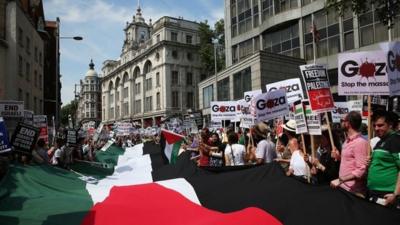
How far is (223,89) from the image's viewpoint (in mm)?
39875

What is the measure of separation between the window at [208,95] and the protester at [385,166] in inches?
1522

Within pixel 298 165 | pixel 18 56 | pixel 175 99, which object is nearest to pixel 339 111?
pixel 298 165

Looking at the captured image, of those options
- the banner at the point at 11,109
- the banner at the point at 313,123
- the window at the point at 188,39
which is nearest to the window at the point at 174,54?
the window at the point at 188,39

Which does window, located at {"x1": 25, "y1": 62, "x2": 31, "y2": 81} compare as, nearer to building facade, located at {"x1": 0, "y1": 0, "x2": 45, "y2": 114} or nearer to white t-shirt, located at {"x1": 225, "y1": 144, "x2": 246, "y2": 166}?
building facade, located at {"x1": 0, "y1": 0, "x2": 45, "y2": 114}

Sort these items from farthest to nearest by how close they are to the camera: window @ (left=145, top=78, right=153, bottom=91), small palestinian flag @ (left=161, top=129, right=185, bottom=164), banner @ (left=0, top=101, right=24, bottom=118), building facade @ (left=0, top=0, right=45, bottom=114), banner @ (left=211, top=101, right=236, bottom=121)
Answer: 1. window @ (left=145, top=78, right=153, bottom=91)
2. building facade @ (left=0, top=0, right=45, bottom=114)
3. banner @ (left=211, top=101, right=236, bottom=121)
4. banner @ (left=0, top=101, right=24, bottom=118)
5. small palestinian flag @ (left=161, top=129, right=185, bottom=164)

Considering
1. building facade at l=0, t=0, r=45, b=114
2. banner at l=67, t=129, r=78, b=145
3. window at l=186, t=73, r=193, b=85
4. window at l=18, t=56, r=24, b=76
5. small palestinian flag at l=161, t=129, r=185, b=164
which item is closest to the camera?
small palestinian flag at l=161, t=129, r=185, b=164

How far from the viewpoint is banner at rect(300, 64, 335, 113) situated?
7027 mm

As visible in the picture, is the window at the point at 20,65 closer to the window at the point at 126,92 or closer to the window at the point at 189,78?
the window at the point at 189,78

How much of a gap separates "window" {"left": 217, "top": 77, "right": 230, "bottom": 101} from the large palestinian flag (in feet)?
103

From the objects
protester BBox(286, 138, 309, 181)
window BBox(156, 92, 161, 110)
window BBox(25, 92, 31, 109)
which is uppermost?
window BBox(156, 92, 161, 110)

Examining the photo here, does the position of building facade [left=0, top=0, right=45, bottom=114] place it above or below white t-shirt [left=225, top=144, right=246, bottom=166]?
above

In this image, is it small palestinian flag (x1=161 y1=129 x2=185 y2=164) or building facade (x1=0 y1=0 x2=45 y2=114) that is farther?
building facade (x1=0 y1=0 x2=45 y2=114)

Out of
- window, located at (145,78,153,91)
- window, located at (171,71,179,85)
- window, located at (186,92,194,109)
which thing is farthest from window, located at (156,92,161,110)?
window, located at (186,92,194,109)

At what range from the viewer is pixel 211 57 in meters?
67.0
